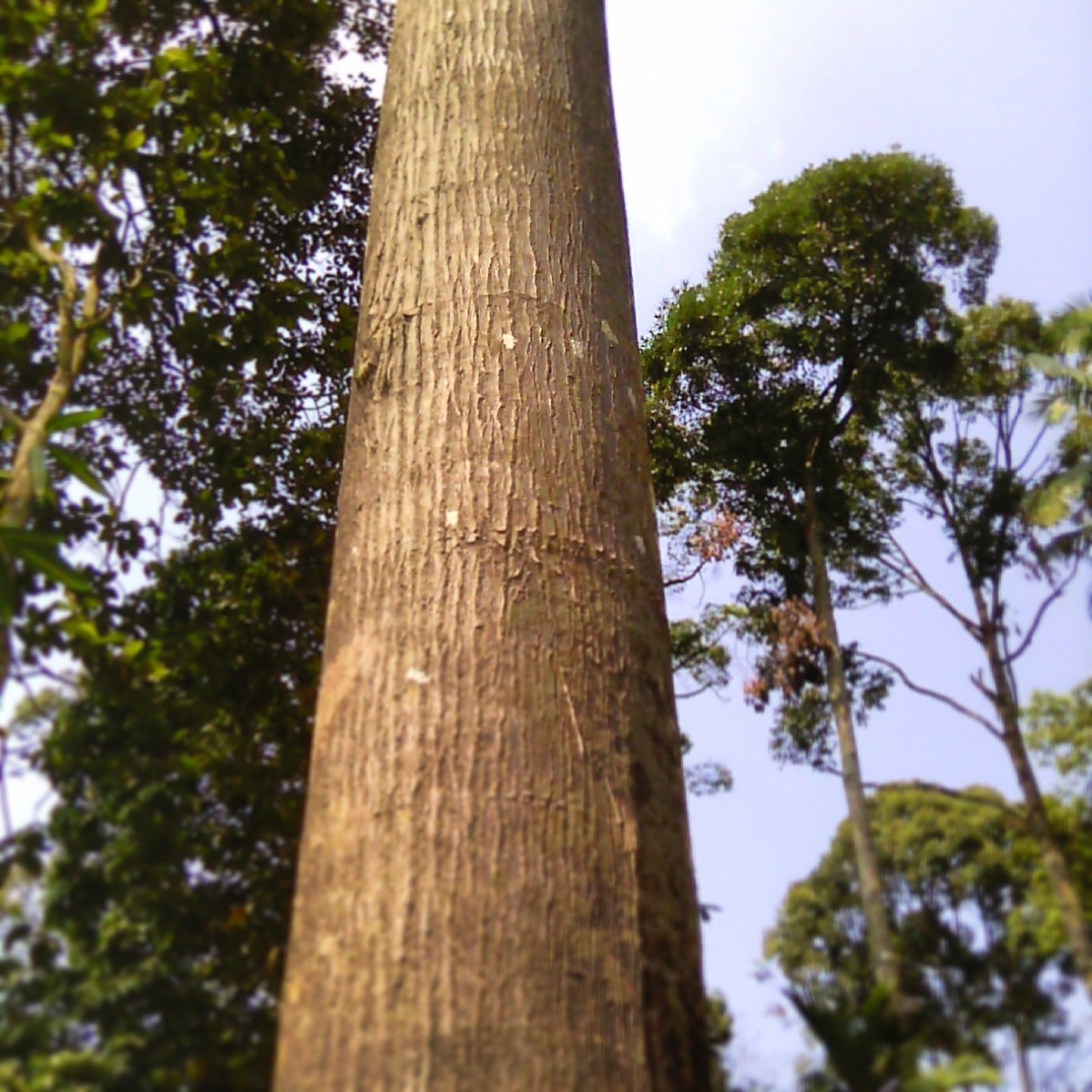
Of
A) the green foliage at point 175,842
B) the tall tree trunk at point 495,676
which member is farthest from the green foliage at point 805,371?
the green foliage at point 175,842

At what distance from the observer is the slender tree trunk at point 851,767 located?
67.9 inches

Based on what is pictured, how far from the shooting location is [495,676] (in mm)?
1269

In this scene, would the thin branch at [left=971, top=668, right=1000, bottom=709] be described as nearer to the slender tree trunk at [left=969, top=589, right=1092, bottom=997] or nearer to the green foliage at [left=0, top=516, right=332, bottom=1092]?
the slender tree trunk at [left=969, top=589, right=1092, bottom=997]

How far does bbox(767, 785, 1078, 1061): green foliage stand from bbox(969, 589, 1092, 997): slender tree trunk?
0.02 meters

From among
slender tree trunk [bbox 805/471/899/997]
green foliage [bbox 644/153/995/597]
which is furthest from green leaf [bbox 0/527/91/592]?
green foliage [bbox 644/153/995/597]

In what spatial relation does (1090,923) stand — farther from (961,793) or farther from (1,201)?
(1,201)

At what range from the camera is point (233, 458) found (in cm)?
288

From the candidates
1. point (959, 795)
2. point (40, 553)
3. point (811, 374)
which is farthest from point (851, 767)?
point (40, 553)

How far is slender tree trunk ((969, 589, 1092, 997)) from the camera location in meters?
1.62

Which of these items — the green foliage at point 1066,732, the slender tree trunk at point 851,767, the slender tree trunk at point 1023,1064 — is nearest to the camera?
the slender tree trunk at point 1023,1064

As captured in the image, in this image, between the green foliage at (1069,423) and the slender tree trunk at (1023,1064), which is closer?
the slender tree trunk at (1023,1064)

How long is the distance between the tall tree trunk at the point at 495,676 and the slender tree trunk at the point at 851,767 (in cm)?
59

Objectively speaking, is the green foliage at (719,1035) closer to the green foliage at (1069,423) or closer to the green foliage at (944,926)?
the green foliage at (944,926)

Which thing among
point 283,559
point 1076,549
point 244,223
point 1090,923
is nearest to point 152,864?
point 283,559
